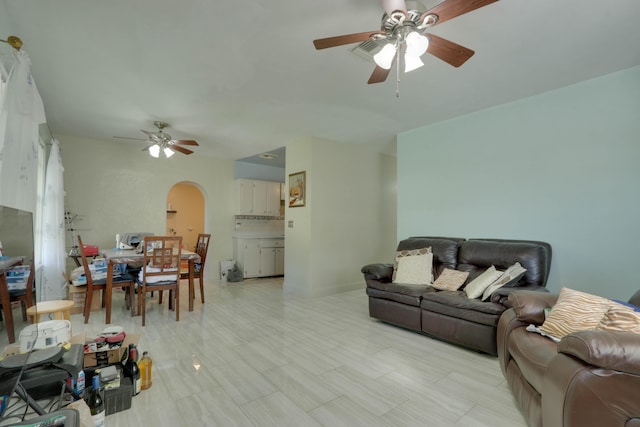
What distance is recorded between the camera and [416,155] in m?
4.21

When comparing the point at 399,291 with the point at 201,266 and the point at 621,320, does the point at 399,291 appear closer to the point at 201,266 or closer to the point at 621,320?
the point at 621,320

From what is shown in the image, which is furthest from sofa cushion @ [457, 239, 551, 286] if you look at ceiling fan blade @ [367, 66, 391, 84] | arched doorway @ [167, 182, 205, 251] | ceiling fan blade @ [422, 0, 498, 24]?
arched doorway @ [167, 182, 205, 251]

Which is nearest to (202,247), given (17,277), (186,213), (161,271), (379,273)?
(161,271)

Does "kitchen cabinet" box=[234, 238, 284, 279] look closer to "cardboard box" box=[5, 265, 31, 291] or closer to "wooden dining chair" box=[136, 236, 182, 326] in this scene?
"wooden dining chair" box=[136, 236, 182, 326]

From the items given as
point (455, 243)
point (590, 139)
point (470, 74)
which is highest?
point (470, 74)

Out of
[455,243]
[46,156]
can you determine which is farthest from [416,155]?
[46,156]

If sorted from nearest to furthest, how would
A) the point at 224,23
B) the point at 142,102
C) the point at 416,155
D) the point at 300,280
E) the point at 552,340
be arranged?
the point at 552,340
the point at 224,23
the point at 142,102
the point at 416,155
the point at 300,280

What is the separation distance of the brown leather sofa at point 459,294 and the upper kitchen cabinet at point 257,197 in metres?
3.75

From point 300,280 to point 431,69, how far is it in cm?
353

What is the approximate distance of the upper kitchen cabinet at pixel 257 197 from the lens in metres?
6.32

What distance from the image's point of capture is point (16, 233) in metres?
1.43

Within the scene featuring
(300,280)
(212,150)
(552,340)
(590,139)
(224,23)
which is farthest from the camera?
(212,150)

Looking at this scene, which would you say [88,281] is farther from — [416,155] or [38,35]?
[416,155]

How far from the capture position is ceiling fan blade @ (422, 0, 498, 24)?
1.44m
